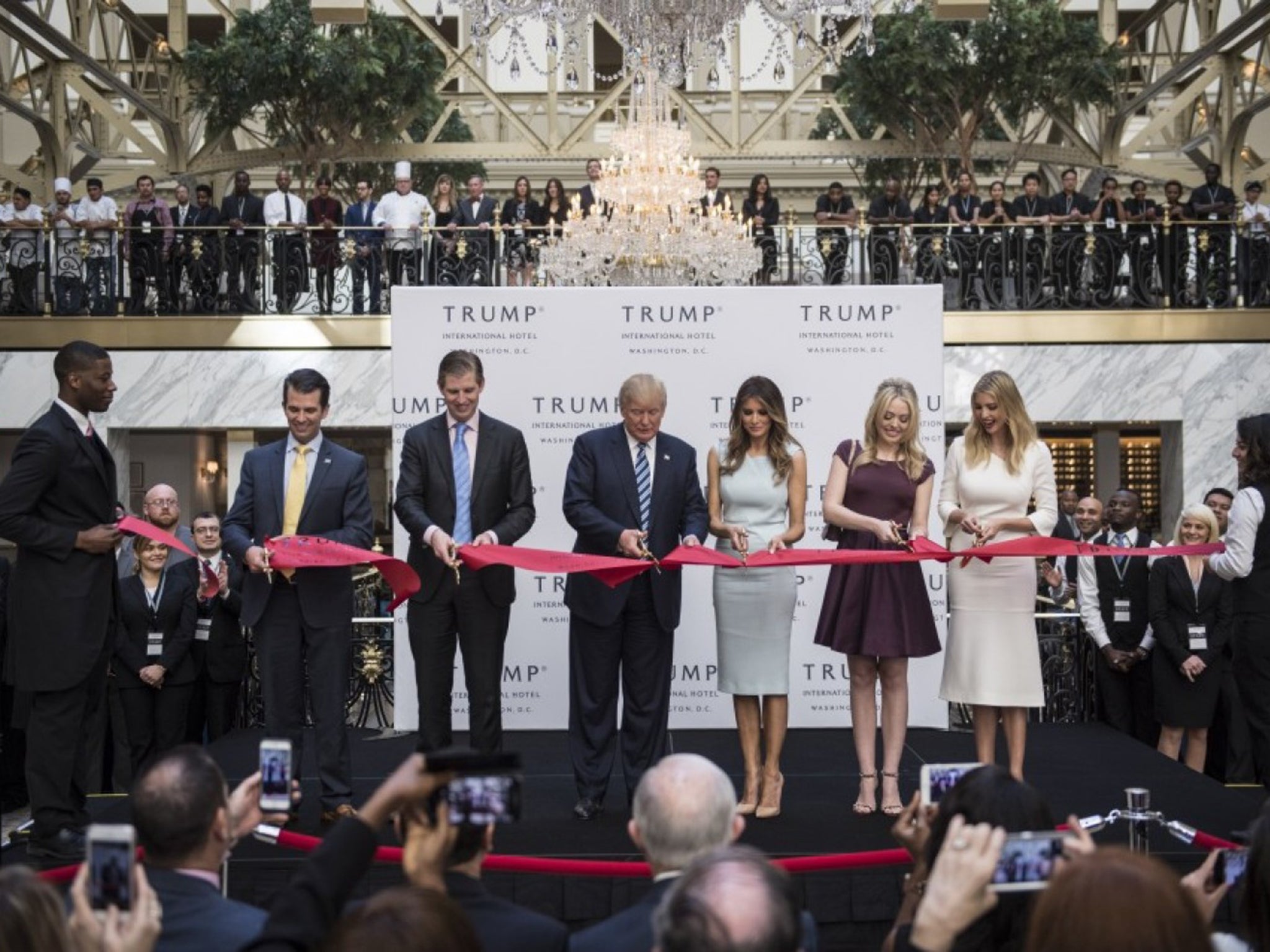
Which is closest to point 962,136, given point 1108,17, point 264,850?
point 1108,17

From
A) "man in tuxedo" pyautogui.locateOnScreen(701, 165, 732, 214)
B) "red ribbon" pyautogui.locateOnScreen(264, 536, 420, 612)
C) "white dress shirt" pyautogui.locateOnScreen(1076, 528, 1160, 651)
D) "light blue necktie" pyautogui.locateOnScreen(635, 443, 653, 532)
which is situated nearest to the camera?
"red ribbon" pyautogui.locateOnScreen(264, 536, 420, 612)

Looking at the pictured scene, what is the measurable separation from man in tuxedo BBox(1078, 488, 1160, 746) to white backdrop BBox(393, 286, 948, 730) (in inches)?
34.4

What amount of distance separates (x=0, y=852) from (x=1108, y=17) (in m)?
18.3

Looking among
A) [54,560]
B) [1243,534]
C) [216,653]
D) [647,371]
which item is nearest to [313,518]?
[54,560]

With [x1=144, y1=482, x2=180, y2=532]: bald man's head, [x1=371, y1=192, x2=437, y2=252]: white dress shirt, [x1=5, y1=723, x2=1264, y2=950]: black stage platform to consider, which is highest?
[x1=371, y1=192, x2=437, y2=252]: white dress shirt

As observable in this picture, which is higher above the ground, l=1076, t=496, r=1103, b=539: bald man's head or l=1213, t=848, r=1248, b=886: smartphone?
l=1076, t=496, r=1103, b=539: bald man's head

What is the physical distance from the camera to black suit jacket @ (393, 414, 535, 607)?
20.4 ft

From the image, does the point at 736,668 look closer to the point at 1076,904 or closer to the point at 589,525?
the point at 589,525

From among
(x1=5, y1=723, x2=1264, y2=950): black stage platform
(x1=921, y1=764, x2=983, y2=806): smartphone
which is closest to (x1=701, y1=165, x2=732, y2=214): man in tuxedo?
(x1=5, y1=723, x2=1264, y2=950): black stage platform

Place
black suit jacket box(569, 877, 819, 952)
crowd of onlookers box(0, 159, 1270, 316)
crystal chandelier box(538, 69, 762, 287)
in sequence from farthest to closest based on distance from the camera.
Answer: crowd of onlookers box(0, 159, 1270, 316)
crystal chandelier box(538, 69, 762, 287)
black suit jacket box(569, 877, 819, 952)

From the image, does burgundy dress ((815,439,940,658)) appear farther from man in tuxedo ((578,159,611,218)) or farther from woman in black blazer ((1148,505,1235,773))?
man in tuxedo ((578,159,611,218))

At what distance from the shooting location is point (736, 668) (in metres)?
6.18

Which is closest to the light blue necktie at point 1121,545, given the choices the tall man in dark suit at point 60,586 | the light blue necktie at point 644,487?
the light blue necktie at point 644,487

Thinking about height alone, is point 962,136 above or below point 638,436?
above
